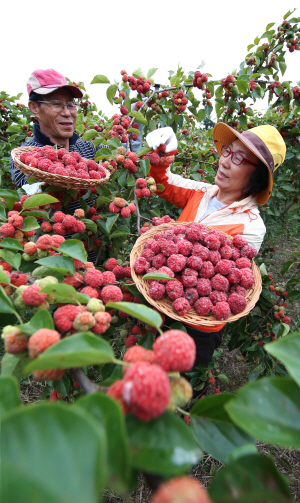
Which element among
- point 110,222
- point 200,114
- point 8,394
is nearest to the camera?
point 8,394

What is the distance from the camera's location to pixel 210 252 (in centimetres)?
126

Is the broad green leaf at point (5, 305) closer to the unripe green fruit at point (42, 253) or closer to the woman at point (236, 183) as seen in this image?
the unripe green fruit at point (42, 253)

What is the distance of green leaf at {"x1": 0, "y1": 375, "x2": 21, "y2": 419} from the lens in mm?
386

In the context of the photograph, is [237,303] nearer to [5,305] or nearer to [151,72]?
[5,305]

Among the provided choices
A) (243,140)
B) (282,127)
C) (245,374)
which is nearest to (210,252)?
(243,140)

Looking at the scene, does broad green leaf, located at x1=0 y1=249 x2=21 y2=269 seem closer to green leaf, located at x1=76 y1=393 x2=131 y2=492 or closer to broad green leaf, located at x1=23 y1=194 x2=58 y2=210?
broad green leaf, located at x1=23 y1=194 x2=58 y2=210

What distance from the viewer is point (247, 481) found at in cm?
34

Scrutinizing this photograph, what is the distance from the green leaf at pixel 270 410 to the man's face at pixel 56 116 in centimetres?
189

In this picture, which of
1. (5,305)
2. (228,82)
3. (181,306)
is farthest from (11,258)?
(228,82)

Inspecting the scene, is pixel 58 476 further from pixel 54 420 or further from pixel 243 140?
pixel 243 140

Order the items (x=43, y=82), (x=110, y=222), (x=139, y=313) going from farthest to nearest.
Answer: (x=43, y=82), (x=110, y=222), (x=139, y=313)

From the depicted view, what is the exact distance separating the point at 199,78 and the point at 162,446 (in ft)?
6.38

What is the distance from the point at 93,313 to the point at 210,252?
0.78 m

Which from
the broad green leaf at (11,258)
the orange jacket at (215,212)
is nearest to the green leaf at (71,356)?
the broad green leaf at (11,258)
